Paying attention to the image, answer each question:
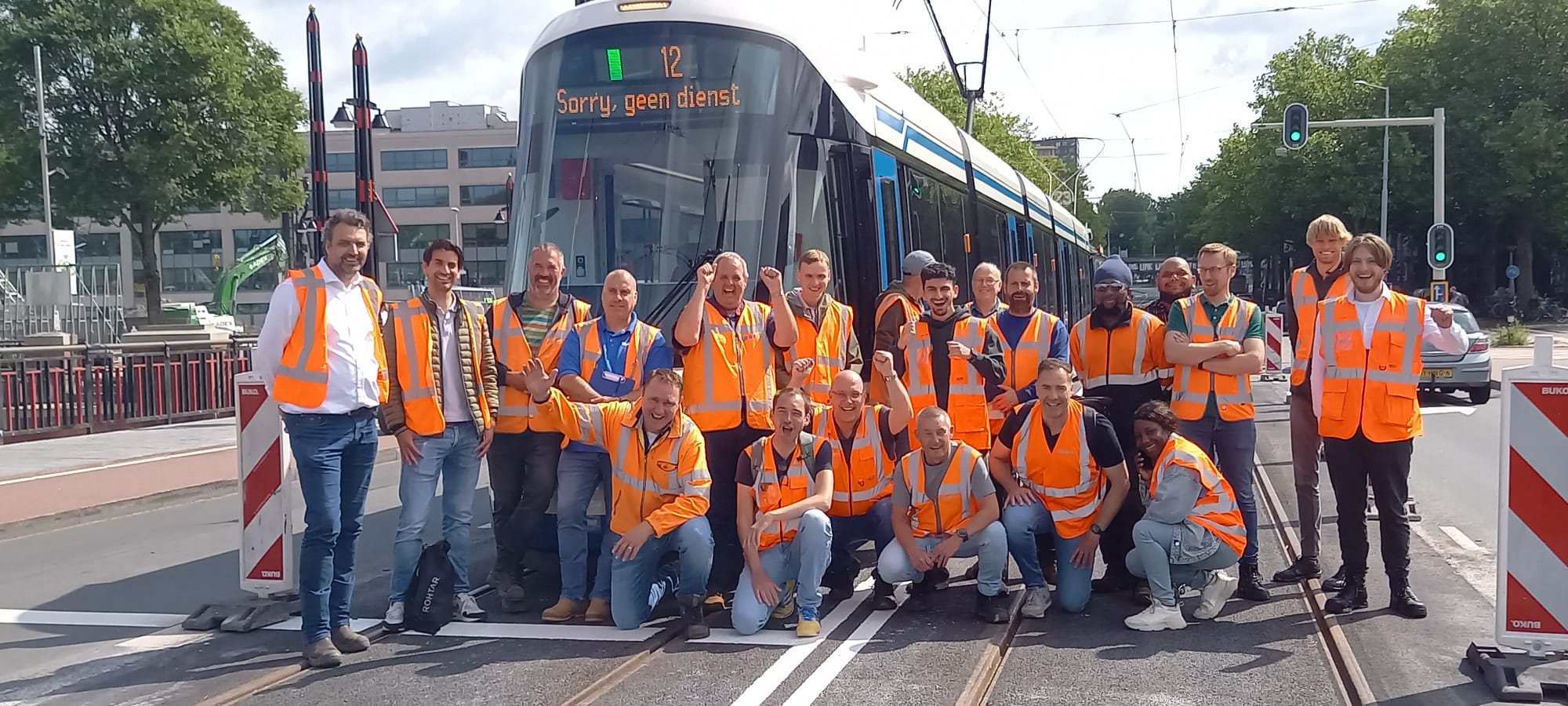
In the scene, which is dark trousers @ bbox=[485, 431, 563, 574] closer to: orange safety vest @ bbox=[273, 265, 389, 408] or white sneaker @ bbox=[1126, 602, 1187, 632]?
orange safety vest @ bbox=[273, 265, 389, 408]

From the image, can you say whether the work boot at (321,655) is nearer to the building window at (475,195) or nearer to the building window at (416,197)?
the building window at (475,195)

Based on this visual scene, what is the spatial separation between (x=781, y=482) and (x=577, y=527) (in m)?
1.05

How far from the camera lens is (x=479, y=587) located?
6918 mm

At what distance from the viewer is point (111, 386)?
1564 centimetres

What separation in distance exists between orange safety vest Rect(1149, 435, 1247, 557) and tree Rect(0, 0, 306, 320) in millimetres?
35421

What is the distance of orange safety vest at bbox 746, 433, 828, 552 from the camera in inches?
239

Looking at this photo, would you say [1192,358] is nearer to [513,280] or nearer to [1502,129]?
[513,280]

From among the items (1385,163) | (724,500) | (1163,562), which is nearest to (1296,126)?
(1163,562)

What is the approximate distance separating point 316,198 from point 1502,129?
41.0 metres

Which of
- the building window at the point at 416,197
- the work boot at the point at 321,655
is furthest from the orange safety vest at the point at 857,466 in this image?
the building window at the point at 416,197

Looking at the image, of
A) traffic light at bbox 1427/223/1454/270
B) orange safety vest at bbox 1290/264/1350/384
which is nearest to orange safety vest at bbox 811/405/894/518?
orange safety vest at bbox 1290/264/1350/384

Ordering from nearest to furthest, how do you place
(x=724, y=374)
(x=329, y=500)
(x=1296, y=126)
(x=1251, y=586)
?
(x=329, y=500), (x=1251, y=586), (x=724, y=374), (x=1296, y=126)

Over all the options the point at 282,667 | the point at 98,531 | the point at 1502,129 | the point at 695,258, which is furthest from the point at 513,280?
the point at 1502,129

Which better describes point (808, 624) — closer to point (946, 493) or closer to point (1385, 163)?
point (946, 493)
